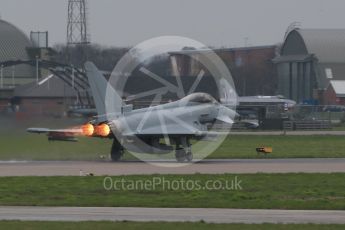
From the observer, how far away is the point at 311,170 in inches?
1620

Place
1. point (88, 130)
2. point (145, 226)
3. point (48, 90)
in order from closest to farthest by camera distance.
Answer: point (145, 226)
point (88, 130)
point (48, 90)

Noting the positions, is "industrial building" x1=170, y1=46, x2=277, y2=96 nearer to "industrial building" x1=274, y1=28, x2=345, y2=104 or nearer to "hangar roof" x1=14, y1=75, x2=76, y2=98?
"industrial building" x1=274, y1=28, x2=345, y2=104

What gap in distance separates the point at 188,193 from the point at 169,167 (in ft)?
41.4

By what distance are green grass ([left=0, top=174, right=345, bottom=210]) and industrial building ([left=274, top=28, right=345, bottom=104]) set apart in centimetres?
11594

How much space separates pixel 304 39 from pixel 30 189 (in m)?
131

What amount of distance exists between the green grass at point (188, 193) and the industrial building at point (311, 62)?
11594 centimetres

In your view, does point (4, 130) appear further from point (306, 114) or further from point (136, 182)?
point (306, 114)

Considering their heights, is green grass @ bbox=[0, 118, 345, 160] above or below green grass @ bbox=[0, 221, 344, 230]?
below

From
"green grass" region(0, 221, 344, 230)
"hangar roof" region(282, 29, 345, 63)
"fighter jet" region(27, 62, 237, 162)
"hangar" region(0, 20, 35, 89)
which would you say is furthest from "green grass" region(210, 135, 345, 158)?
"hangar" region(0, 20, 35, 89)

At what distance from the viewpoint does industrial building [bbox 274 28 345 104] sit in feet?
514

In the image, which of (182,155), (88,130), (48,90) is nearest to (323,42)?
(48,90)

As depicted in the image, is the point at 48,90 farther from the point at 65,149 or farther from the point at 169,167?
the point at 169,167

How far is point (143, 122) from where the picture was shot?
46969mm

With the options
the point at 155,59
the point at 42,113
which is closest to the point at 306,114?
the point at 155,59
